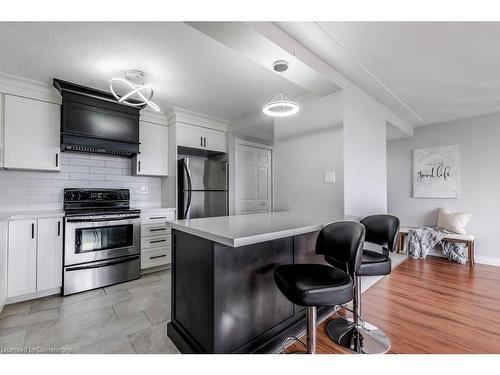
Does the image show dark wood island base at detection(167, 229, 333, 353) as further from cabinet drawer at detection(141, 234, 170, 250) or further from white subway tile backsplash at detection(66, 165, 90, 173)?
white subway tile backsplash at detection(66, 165, 90, 173)

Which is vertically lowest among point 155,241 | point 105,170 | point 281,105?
point 155,241

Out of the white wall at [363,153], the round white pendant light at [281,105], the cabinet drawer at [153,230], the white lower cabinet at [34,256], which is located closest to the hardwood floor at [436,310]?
the white wall at [363,153]

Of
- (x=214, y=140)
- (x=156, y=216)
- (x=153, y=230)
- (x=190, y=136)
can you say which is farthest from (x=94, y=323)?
(x=214, y=140)

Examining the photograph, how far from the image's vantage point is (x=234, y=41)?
164cm

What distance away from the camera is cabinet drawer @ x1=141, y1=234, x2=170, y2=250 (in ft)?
10.5

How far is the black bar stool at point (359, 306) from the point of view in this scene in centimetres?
165

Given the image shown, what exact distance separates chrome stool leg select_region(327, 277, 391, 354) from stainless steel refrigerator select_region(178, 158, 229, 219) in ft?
7.71

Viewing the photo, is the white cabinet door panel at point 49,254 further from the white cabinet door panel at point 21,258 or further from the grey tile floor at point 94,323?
the grey tile floor at point 94,323

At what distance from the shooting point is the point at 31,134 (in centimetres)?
264

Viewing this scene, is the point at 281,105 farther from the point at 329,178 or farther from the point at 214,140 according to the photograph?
the point at 214,140

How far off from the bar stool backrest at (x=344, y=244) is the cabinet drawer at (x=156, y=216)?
2401 millimetres

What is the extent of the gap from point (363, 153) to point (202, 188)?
233cm
